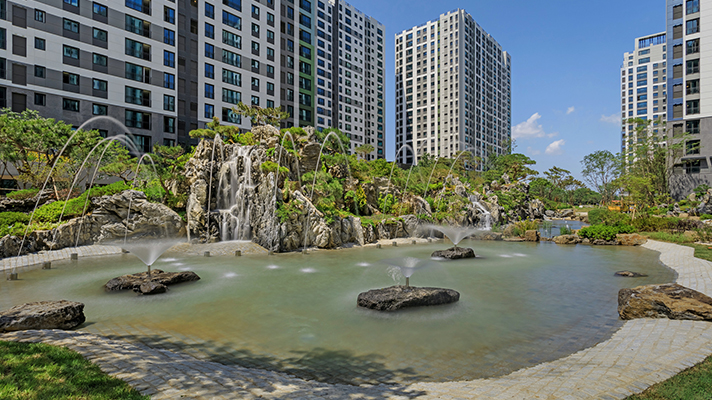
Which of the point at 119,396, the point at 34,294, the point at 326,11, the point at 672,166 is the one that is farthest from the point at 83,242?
the point at 326,11

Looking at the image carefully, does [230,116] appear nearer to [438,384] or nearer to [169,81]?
[169,81]

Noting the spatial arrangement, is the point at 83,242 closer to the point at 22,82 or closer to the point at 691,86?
the point at 22,82

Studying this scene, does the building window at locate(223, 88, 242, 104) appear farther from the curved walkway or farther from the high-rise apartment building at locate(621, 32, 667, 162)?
the high-rise apartment building at locate(621, 32, 667, 162)

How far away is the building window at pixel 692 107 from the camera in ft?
166

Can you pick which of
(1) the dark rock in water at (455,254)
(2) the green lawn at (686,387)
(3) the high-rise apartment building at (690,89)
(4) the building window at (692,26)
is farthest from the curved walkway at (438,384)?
(4) the building window at (692,26)

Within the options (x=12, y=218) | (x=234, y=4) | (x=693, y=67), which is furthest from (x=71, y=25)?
(x=693, y=67)

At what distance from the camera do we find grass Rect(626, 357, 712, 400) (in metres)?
4.71

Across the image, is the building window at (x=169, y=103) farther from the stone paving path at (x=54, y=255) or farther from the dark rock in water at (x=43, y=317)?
the dark rock in water at (x=43, y=317)

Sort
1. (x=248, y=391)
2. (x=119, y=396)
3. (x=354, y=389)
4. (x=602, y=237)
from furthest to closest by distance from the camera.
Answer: (x=602, y=237) → (x=354, y=389) → (x=248, y=391) → (x=119, y=396)

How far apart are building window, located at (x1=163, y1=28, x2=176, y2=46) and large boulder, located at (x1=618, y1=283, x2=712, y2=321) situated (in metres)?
57.3

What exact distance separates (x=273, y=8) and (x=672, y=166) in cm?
7137

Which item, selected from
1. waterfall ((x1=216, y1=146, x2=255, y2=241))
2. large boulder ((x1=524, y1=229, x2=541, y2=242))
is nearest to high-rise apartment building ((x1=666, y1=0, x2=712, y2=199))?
large boulder ((x1=524, y1=229, x2=541, y2=242))

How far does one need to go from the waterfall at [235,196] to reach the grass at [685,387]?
Answer: 2421cm

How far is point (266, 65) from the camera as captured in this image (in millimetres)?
60844
